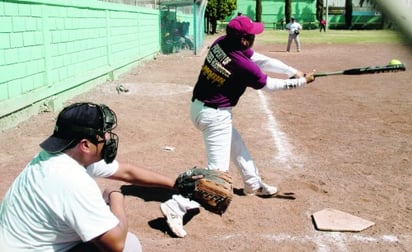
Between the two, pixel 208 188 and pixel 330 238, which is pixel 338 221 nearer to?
pixel 330 238

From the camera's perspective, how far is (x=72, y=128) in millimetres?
2668

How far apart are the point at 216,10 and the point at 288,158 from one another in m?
40.4

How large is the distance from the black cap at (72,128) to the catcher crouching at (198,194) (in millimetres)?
1634

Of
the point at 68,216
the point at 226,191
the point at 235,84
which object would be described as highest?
the point at 235,84

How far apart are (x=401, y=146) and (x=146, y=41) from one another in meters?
15.1

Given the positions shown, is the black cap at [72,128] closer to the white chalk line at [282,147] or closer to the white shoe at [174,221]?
the white shoe at [174,221]

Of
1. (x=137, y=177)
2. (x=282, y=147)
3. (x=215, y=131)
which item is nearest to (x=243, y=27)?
(x=215, y=131)

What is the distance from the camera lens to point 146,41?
20.7 meters

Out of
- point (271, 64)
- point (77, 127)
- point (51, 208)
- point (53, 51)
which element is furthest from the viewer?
point (53, 51)

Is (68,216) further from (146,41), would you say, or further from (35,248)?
(146,41)

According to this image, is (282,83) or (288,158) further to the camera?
(288,158)

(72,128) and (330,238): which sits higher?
(72,128)

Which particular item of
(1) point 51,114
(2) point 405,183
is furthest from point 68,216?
(1) point 51,114

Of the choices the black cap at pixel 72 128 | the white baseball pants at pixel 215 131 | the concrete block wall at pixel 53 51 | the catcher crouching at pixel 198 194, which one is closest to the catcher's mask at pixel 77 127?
the black cap at pixel 72 128
